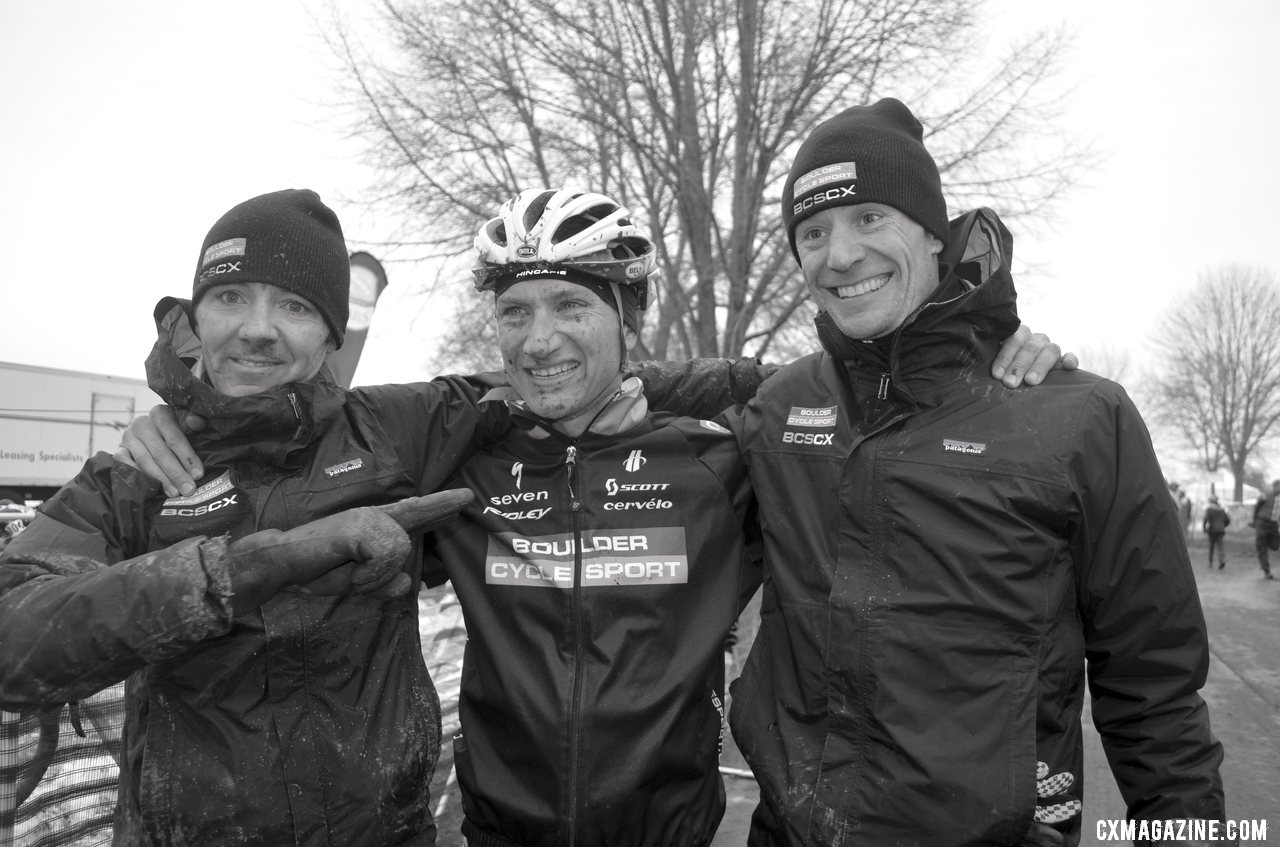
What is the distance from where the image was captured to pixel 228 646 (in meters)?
2.28

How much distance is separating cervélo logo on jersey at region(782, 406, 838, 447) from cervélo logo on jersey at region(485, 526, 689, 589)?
46 cm

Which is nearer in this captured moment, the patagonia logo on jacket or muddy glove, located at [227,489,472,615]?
muddy glove, located at [227,489,472,615]

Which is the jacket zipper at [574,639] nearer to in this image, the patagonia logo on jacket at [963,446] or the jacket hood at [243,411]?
the jacket hood at [243,411]

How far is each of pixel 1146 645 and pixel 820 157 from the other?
5.56 feet

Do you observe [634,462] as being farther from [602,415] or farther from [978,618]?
[978,618]

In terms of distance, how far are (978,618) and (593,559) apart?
1.10m

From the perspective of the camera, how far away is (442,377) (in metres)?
3.05

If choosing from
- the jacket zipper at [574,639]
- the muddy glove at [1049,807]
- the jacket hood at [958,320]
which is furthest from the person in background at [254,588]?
the muddy glove at [1049,807]

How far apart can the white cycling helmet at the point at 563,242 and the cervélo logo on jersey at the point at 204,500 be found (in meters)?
1.08

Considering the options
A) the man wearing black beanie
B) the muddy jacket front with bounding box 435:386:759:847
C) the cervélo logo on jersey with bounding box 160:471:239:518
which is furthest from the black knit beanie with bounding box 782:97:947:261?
the cervélo logo on jersey with bounding box 160:471:239:518

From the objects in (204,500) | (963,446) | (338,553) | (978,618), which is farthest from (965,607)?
(204,500)

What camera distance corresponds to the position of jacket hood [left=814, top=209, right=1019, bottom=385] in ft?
7.86

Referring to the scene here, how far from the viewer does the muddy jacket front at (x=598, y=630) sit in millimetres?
2426

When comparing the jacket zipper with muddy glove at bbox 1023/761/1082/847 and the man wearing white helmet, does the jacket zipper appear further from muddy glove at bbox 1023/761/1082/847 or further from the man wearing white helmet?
muddy glove at bbox 1023/761/1082/847
